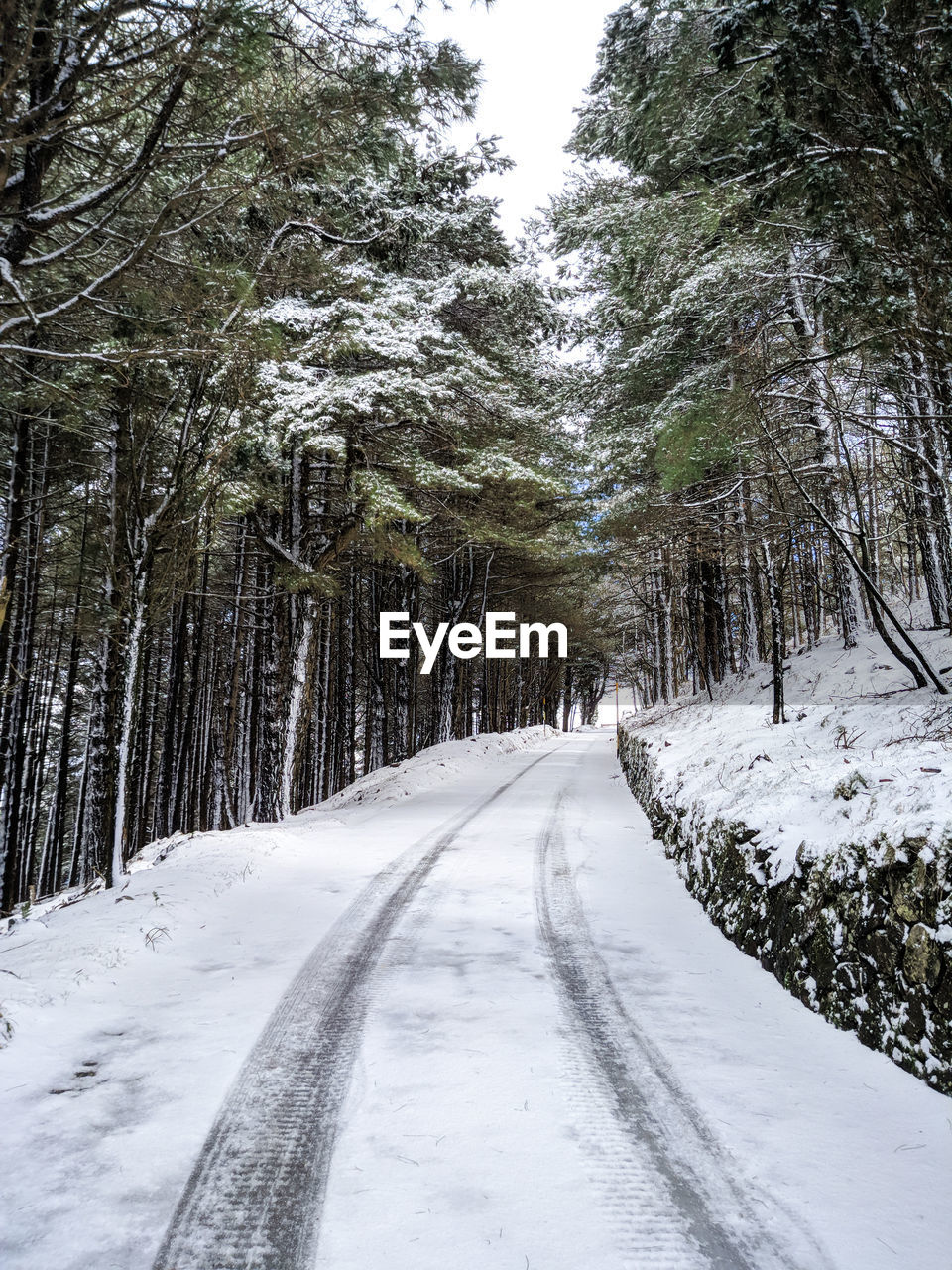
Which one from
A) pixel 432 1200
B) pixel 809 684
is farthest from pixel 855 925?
pixel 809 684

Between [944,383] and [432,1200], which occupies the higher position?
[944,383]

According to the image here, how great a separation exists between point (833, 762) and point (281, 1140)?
459cm

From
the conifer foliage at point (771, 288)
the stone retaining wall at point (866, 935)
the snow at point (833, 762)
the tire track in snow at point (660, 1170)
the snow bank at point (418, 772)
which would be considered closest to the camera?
the tire track in snow at point (660, 1170)

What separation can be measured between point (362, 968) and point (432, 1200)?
212 cm

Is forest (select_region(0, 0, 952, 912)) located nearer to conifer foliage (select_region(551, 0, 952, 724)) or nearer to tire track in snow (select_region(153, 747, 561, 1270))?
conifer foliage (select_region(551, 0, 952, 724))

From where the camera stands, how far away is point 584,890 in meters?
5.95

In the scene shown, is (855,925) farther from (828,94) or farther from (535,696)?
(535,696)

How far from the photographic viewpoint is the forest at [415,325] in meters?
3.92

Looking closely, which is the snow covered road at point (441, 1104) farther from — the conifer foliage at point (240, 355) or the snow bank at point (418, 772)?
the snow bank at point (418, 772)

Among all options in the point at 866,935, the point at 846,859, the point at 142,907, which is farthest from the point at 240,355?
the point at 866,935

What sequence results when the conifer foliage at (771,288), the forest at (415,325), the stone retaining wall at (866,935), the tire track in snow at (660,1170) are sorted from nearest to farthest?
the tire track in snow at (660,1170) < the stone retaining wall at (866,935) < the forest at (415,325) < the conifer foliage at (771,288)

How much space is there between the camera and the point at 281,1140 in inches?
99.9

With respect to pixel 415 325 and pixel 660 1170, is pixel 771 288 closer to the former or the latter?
pixel 415 325

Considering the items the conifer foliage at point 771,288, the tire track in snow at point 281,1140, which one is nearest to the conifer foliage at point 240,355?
the conifer foliage at point 771,288
